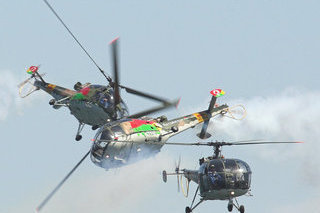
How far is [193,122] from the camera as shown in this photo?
75625mm

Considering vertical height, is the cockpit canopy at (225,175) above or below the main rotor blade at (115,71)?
below

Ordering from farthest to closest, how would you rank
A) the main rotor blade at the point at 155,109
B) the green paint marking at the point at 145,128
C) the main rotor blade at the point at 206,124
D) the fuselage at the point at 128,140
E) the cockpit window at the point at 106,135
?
1. the main rotor blade at the point at 206,124
2. the green paint marking at the point at 145,128
3. the fuselage at the point at 128,140
4. the cockpit window at the point at 106,135
5. the main rotor blade at the point at 155,109

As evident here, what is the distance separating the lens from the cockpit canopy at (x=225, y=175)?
61.3 metres

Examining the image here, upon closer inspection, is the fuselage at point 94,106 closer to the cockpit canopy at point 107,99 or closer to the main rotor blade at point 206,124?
the cockpit canopy at point 107,99

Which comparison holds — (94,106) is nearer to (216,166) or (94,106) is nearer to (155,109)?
(155,109)

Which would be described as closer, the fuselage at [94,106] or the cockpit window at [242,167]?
the cockpit window at [242,167]

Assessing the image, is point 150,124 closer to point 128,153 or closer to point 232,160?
point 128,153

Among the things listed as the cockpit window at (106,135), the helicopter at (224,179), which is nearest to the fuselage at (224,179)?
the helicopter at (224,179)

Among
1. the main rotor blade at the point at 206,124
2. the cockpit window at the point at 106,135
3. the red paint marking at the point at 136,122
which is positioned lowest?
the main rotor blade at the point at 206,124

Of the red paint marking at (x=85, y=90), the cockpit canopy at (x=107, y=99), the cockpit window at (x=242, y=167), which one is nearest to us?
the cockpit window at (x=242, y=167)

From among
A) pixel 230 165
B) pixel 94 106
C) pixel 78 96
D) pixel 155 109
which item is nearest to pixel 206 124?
pixel 94 106

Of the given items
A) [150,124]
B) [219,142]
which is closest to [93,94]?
[150,124]

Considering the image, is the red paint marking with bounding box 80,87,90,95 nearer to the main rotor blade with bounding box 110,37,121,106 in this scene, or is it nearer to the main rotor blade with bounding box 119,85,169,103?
the main rotor blade with bounding box 110,37,121,106

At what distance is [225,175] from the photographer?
6141 centimetres
